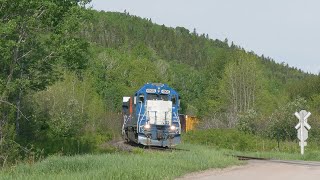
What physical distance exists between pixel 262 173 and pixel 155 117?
16.0m

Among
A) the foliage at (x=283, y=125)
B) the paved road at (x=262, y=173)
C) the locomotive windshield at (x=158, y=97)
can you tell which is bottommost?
the paved road at (x=262, y=173)

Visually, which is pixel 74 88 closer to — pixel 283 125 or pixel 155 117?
pixel 283 125

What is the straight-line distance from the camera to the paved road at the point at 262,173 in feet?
46.6

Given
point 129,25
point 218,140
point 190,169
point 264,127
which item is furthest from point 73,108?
point 129,25

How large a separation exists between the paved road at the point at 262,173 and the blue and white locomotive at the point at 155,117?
12895 mm

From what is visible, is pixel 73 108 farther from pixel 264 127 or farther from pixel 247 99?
pixel 247 99

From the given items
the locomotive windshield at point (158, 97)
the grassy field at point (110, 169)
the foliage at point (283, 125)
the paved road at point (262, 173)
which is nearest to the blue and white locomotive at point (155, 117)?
the locomotive windshield at point (158, 97)

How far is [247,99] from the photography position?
71.3m

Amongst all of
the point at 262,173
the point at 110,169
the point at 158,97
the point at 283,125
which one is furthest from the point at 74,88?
the point at 110,169

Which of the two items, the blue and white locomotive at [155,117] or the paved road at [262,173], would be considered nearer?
the paved road at [262,173]

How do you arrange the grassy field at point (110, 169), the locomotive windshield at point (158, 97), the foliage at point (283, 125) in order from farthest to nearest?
1. the foliage at point (283, 125)
2. the locomotive windshield at point (158, 97)
3. the grassy field at point (110, 169)

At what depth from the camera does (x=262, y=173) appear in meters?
15.4

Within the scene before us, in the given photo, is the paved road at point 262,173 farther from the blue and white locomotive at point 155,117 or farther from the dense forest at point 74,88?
the blue and white locomotive at point 155,117

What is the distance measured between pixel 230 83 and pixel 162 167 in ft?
183
